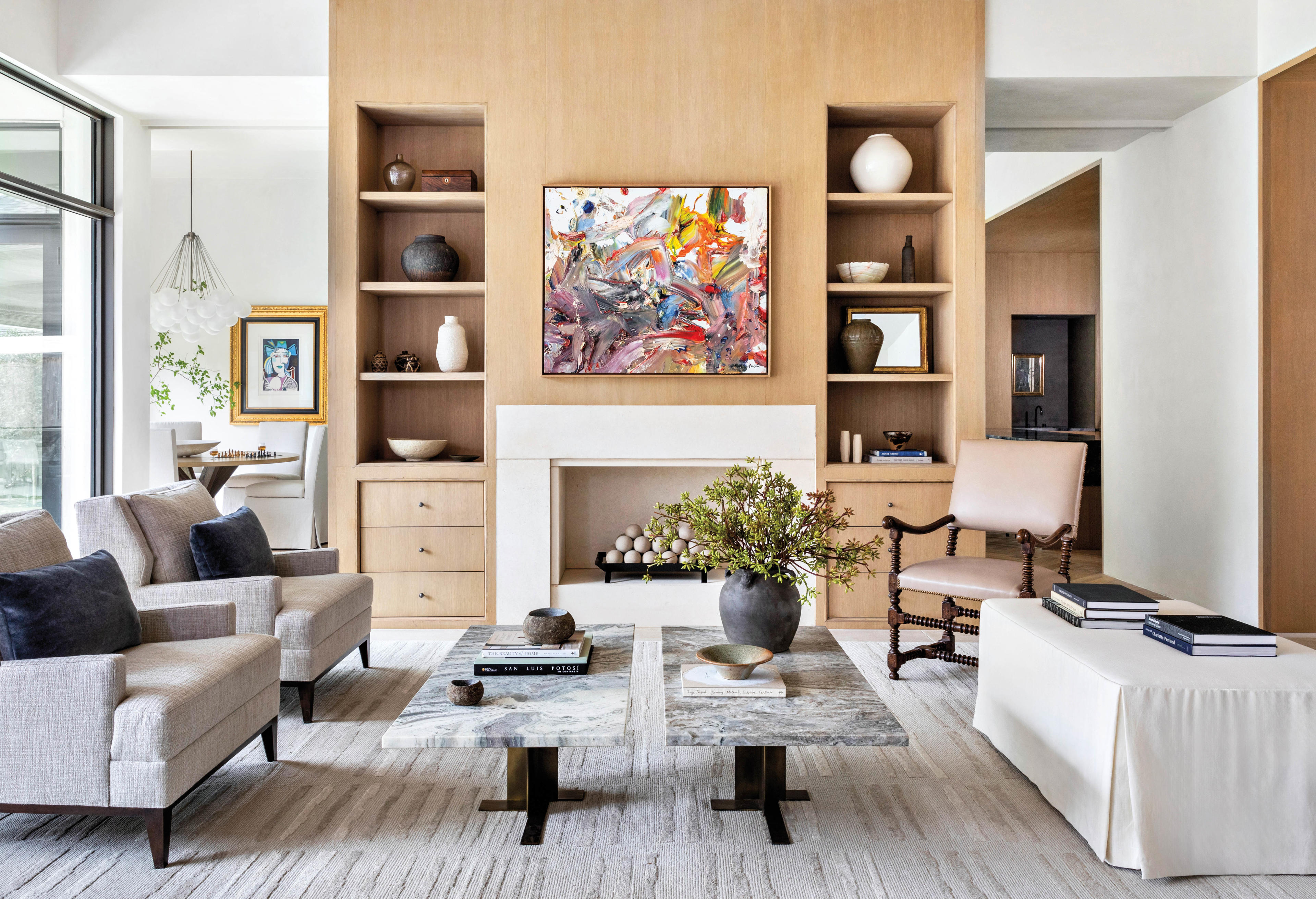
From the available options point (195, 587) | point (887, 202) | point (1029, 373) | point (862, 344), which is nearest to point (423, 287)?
point (195, 587)

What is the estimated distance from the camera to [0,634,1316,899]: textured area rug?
1.94 metres

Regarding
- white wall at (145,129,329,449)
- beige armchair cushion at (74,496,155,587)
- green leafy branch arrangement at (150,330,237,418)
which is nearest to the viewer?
beige armchair cushion at (74,496,155,587)

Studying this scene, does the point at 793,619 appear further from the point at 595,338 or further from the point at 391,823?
the point at 595,338

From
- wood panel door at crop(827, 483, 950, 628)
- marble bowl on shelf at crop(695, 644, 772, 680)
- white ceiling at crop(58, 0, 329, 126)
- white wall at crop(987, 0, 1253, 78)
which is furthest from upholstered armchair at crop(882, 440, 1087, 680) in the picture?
white ceiling at crop(58, 0, 329, 126)

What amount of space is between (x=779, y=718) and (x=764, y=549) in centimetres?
53

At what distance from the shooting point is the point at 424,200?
423 cm

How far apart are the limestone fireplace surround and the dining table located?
2555mm

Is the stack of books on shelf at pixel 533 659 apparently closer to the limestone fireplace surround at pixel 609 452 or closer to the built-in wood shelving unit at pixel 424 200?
the limestone fireplace surround at pixel 609 452

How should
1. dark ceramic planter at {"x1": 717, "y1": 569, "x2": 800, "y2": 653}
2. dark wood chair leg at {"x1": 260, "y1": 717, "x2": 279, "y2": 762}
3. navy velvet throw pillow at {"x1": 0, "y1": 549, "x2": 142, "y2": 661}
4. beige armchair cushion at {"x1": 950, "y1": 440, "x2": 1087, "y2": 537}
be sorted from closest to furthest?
navy velvet throw pillow at {"x1": 0, "y1": 549, "x2": 142, "y2": 661} < dark ceramic planter at {"x1": 717, "y1": 569, "x2": 800, "y2": 653} < dark wood chair leg at {"x1": 260, "y1": 717, "x2": 279, "y2": 762} < beige armchair cushion at {"x1": 950, "y1": 440, "x2": 1087, "y2": 537}

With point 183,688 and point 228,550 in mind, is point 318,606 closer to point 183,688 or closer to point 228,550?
point 228,550

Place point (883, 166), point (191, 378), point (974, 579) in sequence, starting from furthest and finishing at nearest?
point (191, 378)
point (883, 166)
point (974, 579)

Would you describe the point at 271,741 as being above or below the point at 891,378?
below

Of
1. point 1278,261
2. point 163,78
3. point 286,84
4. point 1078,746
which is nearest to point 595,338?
point 286,84

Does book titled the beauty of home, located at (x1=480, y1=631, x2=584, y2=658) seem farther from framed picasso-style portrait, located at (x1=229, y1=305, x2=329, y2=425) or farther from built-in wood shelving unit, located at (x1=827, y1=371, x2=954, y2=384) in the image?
framed picasso-style portrait, located at (x1=229, y1=305, x2=329, y2=425)
